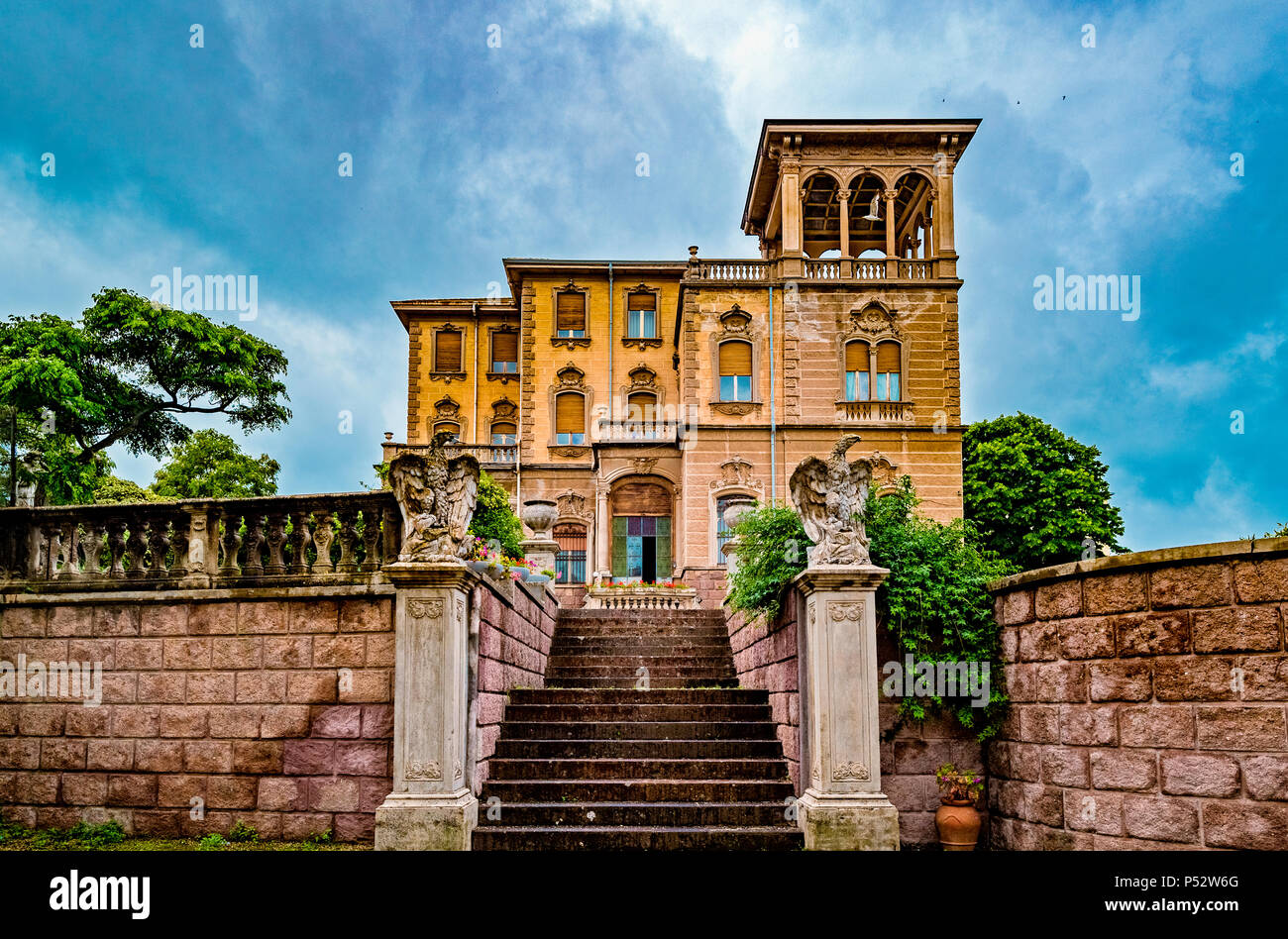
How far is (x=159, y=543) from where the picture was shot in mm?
9203

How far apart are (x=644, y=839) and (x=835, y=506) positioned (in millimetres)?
3256

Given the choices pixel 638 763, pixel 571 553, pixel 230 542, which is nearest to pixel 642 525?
pixel 571 553

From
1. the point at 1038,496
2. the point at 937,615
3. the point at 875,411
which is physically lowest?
the point at 937,615

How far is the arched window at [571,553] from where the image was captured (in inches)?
1200

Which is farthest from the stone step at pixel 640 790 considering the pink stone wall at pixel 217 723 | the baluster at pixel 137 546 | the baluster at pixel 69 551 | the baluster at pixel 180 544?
the baluster at pixel 69 551

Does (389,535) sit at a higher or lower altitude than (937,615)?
higher

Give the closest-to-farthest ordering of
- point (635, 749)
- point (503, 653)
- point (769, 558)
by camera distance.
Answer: point (769, 558), point (635, 749), point (503, 653)

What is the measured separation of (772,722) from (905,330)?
19330mm

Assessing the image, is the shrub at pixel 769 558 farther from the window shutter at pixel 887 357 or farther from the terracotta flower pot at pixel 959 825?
the window shutter at pixel 887 357

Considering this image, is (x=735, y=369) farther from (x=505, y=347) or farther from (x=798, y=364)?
(x=505, y=347)

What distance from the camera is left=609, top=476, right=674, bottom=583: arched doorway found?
2909 centimetres

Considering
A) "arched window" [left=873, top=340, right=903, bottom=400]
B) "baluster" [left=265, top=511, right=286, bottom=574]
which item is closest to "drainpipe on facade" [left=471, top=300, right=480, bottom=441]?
"arched window" [left=873, top=340, right=903, bottom=400]

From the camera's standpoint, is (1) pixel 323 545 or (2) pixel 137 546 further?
(2) pixel 137 546

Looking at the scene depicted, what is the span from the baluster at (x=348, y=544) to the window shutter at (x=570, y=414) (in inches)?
968
